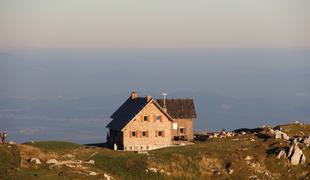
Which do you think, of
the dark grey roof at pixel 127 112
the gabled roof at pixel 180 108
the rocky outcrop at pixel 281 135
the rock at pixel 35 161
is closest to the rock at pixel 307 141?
the rocky outcrop at pixel 281 135

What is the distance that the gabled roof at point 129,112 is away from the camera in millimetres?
122875

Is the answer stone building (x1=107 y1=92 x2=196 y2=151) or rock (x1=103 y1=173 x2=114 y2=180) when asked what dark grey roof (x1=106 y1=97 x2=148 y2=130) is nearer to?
stone building (x1=107 y1=92 x2=196 y2=151)

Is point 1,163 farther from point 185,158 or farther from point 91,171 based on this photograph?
point 185,158

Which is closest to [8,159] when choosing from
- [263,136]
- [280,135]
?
[280,135]

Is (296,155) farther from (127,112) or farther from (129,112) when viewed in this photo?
(127,112)

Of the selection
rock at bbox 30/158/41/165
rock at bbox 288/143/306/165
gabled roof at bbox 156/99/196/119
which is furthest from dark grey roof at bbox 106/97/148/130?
rock at bbox 30/158/41/165

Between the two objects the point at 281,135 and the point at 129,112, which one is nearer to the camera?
the point at 281,135

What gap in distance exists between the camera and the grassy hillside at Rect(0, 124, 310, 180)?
97.2 m

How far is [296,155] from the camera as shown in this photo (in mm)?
109938

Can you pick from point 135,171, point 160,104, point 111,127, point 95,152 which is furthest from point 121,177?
point 160,104

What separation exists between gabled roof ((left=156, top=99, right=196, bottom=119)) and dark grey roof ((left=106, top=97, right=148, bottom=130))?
6.80 metres

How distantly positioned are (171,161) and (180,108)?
28949mm

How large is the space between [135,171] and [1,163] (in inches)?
634

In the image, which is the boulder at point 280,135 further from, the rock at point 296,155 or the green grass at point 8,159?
the green grass at point 8,159
